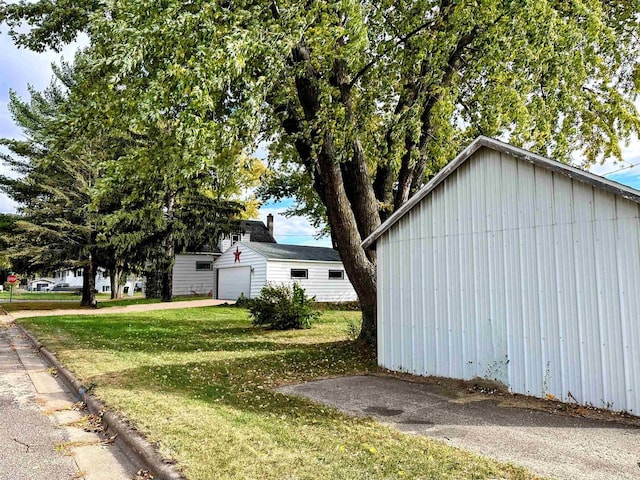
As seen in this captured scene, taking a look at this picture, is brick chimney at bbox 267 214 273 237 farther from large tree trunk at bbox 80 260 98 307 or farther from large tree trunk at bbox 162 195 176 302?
large tree trunk at bbox 80 260 98 307

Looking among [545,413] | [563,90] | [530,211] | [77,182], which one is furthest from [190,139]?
[77,182]

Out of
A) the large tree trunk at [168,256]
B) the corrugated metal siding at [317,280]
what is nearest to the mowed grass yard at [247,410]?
the corrugated metal siding at [317,280]

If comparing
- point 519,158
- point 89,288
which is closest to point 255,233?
point 89,288

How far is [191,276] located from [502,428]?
94.3ft

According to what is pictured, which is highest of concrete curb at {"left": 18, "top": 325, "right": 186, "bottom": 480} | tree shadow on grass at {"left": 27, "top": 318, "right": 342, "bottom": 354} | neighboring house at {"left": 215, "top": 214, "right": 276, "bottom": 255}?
neighboring house at {"left": 215, "top": 214, "right": 276, "bottom": 255}

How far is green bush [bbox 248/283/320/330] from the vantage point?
13.7 meters

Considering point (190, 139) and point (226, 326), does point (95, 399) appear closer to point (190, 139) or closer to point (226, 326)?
point (190, 139)

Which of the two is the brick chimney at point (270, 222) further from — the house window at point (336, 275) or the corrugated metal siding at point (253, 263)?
the house window at point (336, 275)

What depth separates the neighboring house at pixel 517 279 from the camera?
17.4 feet

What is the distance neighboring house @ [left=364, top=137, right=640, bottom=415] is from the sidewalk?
15.6 feet

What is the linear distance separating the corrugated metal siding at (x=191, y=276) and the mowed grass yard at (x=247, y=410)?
18.7m

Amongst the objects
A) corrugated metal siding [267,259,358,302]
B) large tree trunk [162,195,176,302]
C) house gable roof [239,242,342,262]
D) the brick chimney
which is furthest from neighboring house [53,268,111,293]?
corrugated metal siding [267,259,358,302]

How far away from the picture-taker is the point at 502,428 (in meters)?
4.70

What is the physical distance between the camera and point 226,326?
1491 cm
